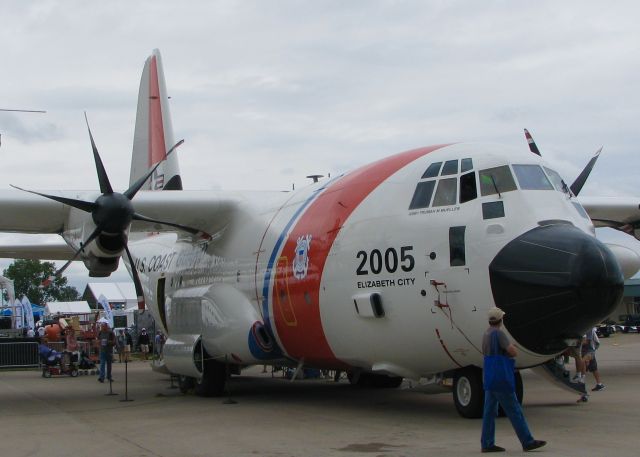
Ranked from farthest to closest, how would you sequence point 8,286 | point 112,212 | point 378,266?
point 8,286 → point 112,212 → point 378,266

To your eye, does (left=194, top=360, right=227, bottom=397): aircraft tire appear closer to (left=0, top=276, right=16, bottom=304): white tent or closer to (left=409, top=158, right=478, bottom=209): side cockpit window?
(left=409, top=158, right=478, bottom=209): side cockpit window

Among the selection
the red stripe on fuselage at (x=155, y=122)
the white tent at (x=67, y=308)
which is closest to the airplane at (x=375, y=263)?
the red stripe on fuselage at (x=155, y=122)

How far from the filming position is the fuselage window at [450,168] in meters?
10.8

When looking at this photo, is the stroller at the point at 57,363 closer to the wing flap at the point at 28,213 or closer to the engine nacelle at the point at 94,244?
the wing flap at the point at 28,213

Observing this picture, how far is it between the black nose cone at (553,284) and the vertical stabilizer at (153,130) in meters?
12.4

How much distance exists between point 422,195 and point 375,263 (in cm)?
112

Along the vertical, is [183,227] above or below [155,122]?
below

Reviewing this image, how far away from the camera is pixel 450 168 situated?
35.6 ft

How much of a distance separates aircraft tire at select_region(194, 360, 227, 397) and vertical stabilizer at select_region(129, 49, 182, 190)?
6.22 m

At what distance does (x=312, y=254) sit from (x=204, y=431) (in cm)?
321

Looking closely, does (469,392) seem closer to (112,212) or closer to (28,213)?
(112,212)

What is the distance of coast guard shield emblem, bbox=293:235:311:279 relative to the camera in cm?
1269

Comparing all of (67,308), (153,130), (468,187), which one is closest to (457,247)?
(468,187)

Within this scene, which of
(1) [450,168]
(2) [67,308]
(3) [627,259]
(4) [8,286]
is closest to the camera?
(1) [450,168]
